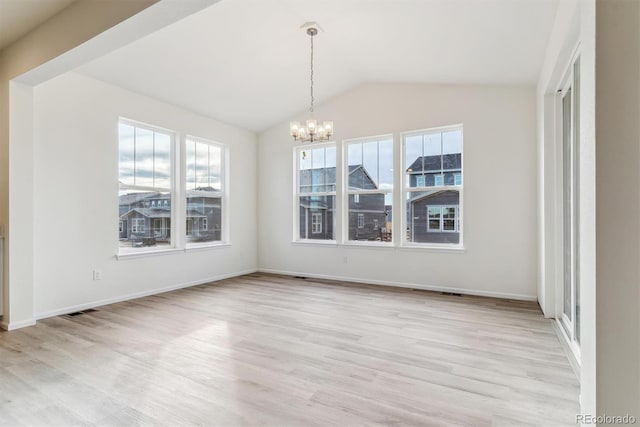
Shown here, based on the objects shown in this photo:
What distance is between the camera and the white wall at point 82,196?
374 centimetres

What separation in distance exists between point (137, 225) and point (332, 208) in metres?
3.19

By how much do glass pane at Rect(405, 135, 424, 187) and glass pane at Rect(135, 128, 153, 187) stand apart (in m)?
3.98

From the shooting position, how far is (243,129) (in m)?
6.45

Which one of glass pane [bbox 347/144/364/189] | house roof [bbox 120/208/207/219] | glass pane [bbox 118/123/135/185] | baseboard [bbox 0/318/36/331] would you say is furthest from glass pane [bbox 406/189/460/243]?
baseboard [bbox 0/318/36/331]

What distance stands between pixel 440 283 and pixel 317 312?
2160mm

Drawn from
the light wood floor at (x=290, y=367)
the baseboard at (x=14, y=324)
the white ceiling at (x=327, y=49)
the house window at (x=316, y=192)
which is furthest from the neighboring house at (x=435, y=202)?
the baseboard at (x=14, y=324)

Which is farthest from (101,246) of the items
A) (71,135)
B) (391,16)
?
(391,16)

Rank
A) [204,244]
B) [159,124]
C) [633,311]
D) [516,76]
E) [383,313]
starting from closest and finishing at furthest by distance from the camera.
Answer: [633,311] < [383,313] < [516,76] < [159,124] < [204,244]

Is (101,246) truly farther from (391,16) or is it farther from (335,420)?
(391,16)

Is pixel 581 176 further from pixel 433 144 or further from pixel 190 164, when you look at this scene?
pixel 190 164

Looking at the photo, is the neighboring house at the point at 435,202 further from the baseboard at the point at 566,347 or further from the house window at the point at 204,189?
the house window at the point at 204,189

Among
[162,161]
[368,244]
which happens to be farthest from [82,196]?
[368,244]

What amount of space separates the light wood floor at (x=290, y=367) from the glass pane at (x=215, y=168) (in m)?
2.54

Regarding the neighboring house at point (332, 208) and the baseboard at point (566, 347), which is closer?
the baseboard at point (566, 347)
